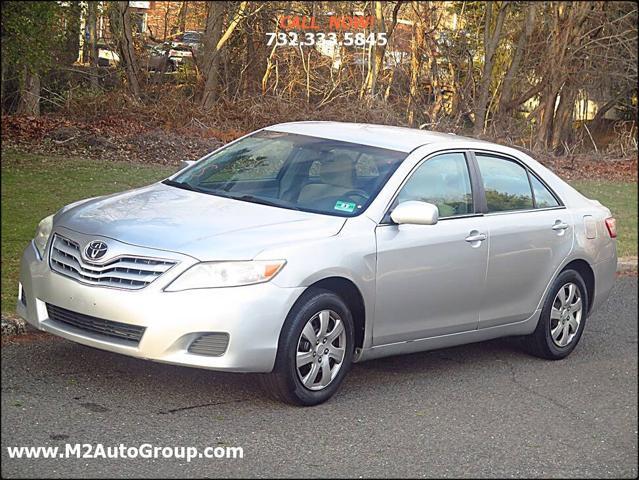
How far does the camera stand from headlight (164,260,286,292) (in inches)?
225

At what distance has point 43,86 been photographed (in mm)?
15078

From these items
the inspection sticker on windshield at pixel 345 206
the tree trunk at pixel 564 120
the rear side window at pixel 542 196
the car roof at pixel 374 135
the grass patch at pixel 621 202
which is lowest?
the grass patch at pixel 621 202

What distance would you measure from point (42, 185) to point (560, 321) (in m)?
6.19

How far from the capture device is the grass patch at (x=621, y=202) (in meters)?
13.8

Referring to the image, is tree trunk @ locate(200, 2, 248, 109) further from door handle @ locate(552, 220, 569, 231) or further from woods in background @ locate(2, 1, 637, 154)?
door handle @ locate(552, 220, 569, 231)

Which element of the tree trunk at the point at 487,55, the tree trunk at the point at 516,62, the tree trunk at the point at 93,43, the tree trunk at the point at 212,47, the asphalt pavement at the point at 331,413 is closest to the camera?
the asphalt pavement at the point at 331,413

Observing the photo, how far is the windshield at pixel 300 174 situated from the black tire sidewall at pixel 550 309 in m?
1.63

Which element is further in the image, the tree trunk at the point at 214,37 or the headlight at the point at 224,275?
the tree trunk at the point at 214,37

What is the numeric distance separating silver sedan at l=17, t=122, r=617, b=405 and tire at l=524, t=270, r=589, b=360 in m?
0.01

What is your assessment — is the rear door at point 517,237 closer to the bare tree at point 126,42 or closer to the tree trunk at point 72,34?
the tree trunk at point 72,34

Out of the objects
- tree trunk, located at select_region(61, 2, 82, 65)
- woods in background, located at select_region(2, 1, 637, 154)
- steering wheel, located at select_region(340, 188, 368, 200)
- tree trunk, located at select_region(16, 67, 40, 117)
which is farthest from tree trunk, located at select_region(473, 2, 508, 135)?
steering wheel, located at select_region(340, 188, 368, 200)

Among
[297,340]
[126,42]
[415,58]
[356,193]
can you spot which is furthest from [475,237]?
[415,58]

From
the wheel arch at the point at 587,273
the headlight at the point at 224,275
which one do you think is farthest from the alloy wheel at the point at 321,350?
the wheel arch at the point at 587,273

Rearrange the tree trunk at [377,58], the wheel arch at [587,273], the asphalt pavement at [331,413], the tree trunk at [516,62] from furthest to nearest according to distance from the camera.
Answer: the tree trunk at [516,62]
the tree trunk at [377,58]
the wheel arch at [587,273]
the asphalt pavement at [331,413]
